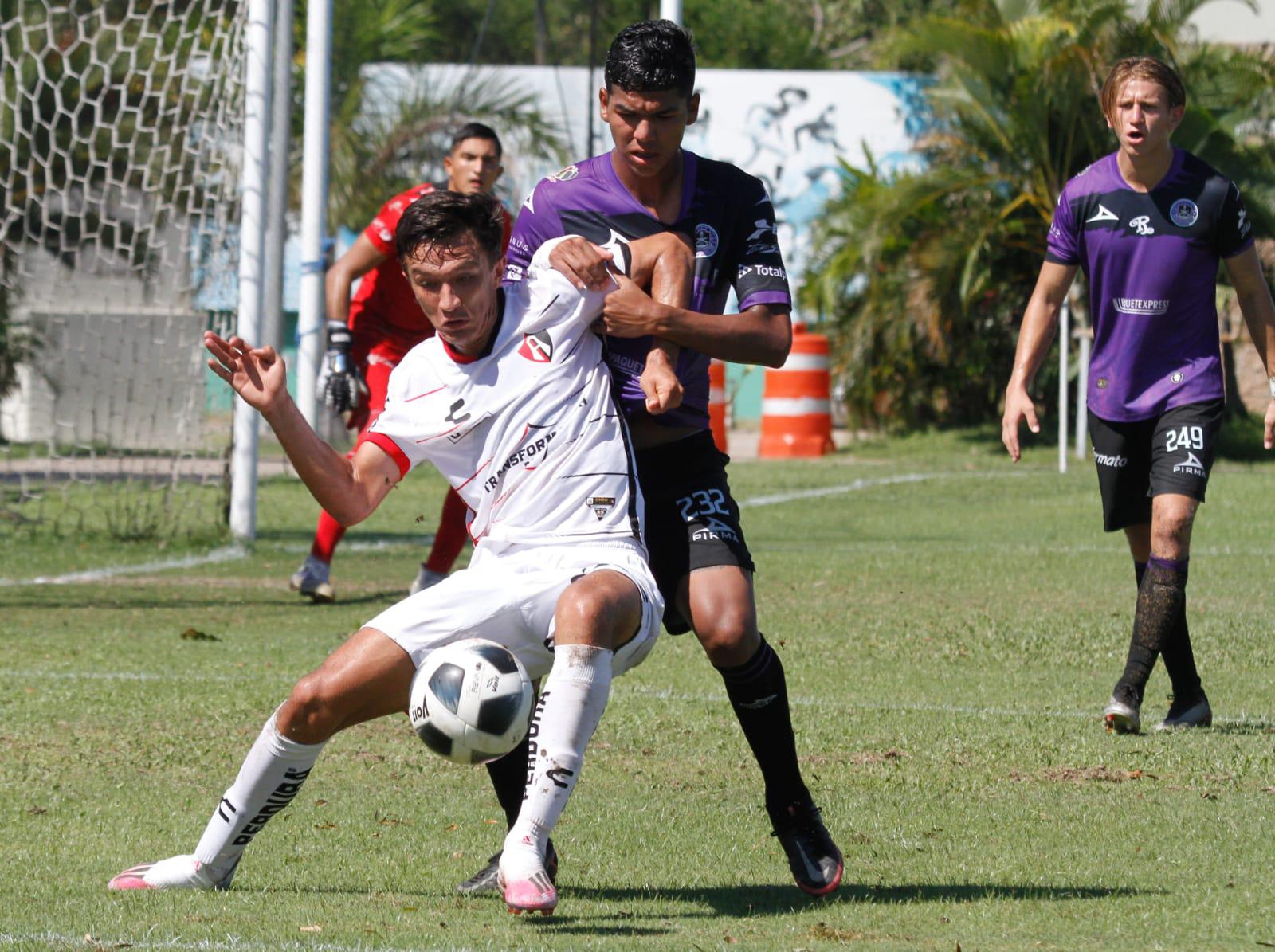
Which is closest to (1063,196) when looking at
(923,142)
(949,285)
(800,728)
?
(800,728)

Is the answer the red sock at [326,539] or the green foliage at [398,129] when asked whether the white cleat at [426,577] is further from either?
the green foliage at [398,129]

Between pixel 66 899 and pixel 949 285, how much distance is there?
19.6m

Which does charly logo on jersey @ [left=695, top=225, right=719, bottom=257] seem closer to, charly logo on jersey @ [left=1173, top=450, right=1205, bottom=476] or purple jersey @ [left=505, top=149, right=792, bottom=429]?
purple jersey @ [left=505, top=149, right=792, bottom=429]

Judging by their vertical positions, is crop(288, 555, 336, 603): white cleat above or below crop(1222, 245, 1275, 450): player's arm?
below

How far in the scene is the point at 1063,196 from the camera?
22.5 ft

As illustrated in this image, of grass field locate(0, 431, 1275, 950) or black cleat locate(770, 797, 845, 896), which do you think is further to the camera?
black cleat locate(770, 797, 845, 896)

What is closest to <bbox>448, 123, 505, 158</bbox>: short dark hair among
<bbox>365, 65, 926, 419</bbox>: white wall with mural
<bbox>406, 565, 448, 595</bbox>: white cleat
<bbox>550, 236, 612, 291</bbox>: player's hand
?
<bbox>406, 565, 448, 595</bbox>: white cleat

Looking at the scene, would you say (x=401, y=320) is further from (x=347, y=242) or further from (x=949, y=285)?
(x=347, y=242)

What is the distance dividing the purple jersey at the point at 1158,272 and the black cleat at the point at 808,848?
8.86 ft

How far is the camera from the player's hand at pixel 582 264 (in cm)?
456

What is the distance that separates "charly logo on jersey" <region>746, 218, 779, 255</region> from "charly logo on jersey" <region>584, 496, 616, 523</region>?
2.76 ft

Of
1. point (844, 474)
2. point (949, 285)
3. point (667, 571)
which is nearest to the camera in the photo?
point (667, 571)

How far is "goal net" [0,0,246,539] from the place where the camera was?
12.9 meters

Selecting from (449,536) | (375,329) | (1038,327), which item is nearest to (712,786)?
(1038,327)
